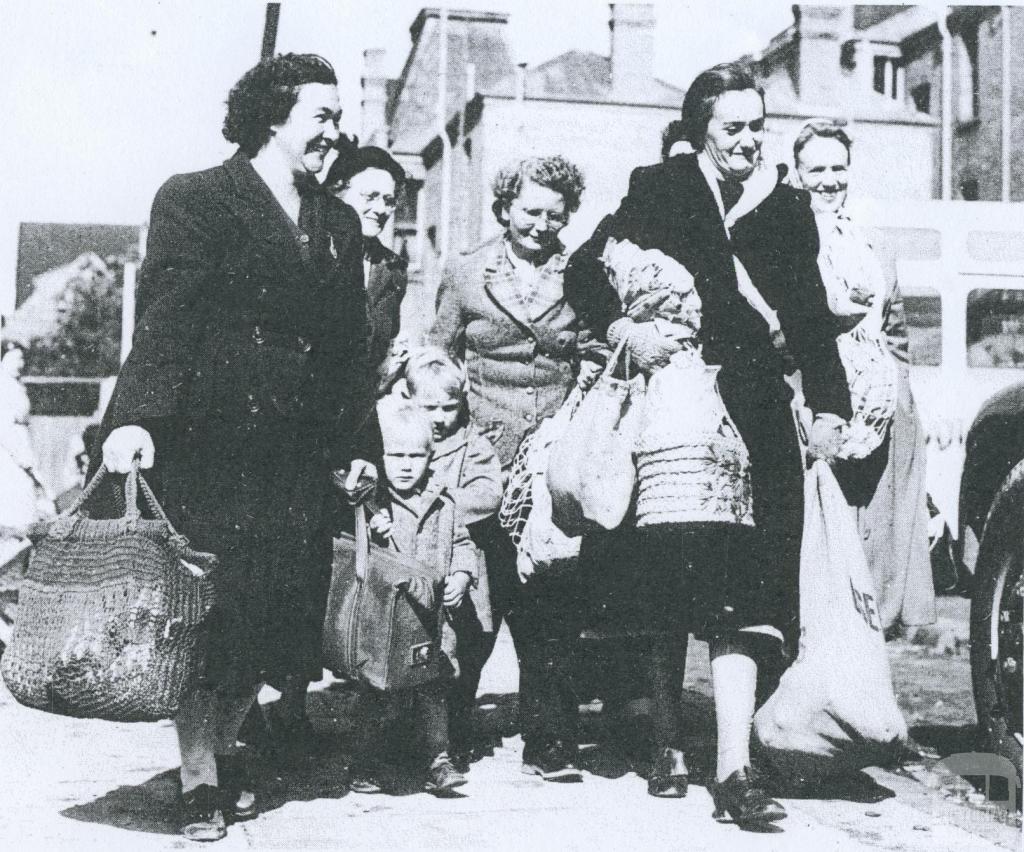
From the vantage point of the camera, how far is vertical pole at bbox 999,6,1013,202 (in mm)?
27344

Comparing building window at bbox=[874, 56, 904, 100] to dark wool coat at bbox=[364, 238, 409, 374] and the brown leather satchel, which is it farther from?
the brown leather satchel

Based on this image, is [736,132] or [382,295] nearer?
[736,132]

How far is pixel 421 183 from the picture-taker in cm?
3131

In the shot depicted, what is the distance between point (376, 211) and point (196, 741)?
2060 mm

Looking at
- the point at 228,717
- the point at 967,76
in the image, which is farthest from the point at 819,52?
the point at 228,717


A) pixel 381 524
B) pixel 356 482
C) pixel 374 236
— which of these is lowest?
pixel 381 524

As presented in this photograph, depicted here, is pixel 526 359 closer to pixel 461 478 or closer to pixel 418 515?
pixel 461 478

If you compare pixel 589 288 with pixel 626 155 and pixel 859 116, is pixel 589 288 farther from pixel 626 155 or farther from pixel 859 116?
pixel 859 116

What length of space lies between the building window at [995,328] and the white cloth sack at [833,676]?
4600 mm

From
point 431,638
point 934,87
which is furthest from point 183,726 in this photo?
point 934,87

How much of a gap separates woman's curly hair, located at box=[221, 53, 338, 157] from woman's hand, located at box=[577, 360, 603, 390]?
4.08 ft

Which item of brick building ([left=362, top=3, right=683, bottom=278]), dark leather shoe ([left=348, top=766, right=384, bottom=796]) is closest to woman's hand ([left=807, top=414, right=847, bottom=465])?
dark leather shoe ([left=348, top=766, right=384, bottom=796])

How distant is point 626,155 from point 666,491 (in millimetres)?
24697

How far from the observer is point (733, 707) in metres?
4.18
